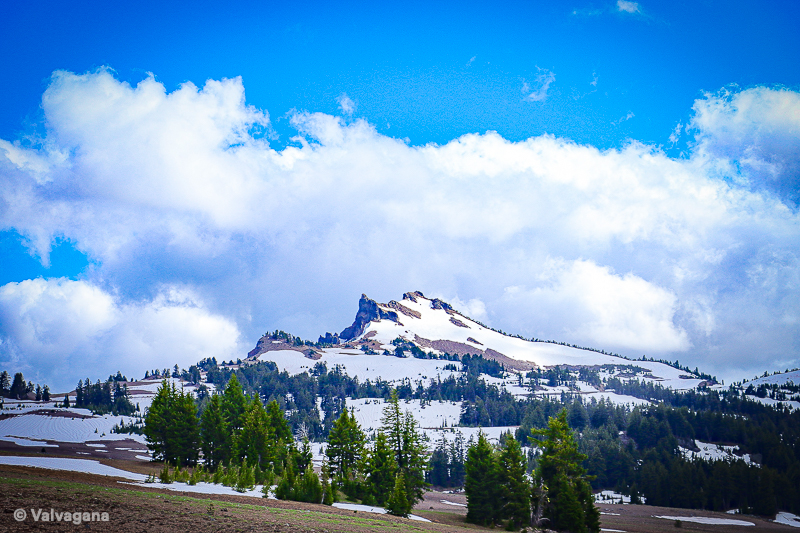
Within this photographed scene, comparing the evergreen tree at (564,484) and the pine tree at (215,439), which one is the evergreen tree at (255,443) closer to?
the pine tree at (215,439)

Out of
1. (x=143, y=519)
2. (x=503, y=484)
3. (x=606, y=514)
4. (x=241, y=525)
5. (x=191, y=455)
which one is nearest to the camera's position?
(x=143, y=519)

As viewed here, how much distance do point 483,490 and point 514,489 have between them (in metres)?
3.54

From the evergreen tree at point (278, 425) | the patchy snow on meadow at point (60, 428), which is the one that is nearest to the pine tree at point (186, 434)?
the evergreen tree at point (278, 425)

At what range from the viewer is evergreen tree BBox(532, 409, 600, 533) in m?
51.0

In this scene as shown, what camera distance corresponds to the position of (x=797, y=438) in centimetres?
15225

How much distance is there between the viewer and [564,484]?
5266 centimetres

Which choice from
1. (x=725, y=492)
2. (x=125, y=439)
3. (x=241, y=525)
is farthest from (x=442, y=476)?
(x=241, y=525)

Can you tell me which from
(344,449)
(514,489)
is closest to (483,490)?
(514,489)

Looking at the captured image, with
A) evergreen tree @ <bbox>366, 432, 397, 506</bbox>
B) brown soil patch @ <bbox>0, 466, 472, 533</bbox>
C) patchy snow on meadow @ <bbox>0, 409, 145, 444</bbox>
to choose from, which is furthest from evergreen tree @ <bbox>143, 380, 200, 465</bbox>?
patchy snow on meadow @ <bbox>0, 409, 145, 444</bbox>

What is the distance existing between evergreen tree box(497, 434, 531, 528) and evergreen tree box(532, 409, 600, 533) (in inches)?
75.8

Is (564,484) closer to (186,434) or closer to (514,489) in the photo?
(514,489)

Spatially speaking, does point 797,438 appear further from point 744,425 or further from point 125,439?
point 125,439

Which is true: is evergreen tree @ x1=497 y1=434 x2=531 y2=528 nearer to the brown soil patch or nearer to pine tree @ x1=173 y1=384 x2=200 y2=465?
the brown soil patch

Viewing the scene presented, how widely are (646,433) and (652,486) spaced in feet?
168
